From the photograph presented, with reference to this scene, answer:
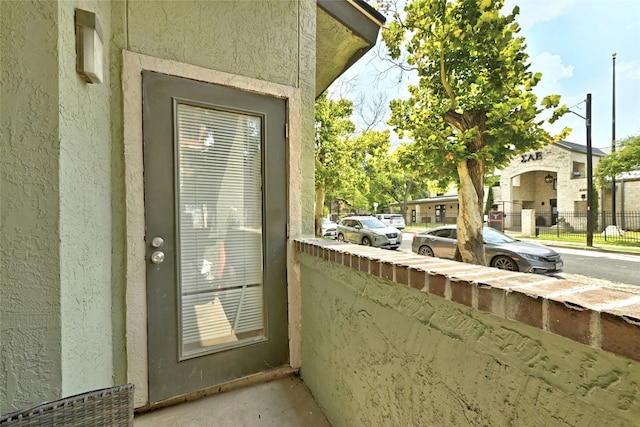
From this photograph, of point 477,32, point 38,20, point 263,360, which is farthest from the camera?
point 477,32

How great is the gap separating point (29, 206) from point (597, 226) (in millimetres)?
20687

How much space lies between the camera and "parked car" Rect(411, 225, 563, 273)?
5988 mm

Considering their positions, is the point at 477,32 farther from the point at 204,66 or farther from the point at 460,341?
the point at 460,341

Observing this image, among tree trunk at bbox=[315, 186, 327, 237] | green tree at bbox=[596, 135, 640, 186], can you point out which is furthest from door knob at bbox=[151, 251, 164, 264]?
green tree at bbox=[596, 135, 640, 186]

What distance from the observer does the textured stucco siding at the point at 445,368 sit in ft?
2.00

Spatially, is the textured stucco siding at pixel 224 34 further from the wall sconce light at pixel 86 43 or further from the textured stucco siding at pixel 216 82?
the wall sconce light at pixel 86 43

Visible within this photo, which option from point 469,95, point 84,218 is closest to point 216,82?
point 84,218

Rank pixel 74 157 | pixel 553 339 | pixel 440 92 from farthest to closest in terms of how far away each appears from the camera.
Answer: pixel 440 92, pixel 74 157, pixel 553 339

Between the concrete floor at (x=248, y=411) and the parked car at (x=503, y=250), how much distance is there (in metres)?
5.86

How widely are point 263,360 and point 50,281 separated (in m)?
1.51

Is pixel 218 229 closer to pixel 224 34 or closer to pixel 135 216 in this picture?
pixel 135 216

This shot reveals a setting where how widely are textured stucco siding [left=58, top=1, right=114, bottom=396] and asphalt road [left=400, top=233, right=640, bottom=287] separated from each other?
7.64m

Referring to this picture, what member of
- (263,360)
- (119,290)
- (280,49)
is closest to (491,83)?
(280,49)

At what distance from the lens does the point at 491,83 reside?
21.1ft
